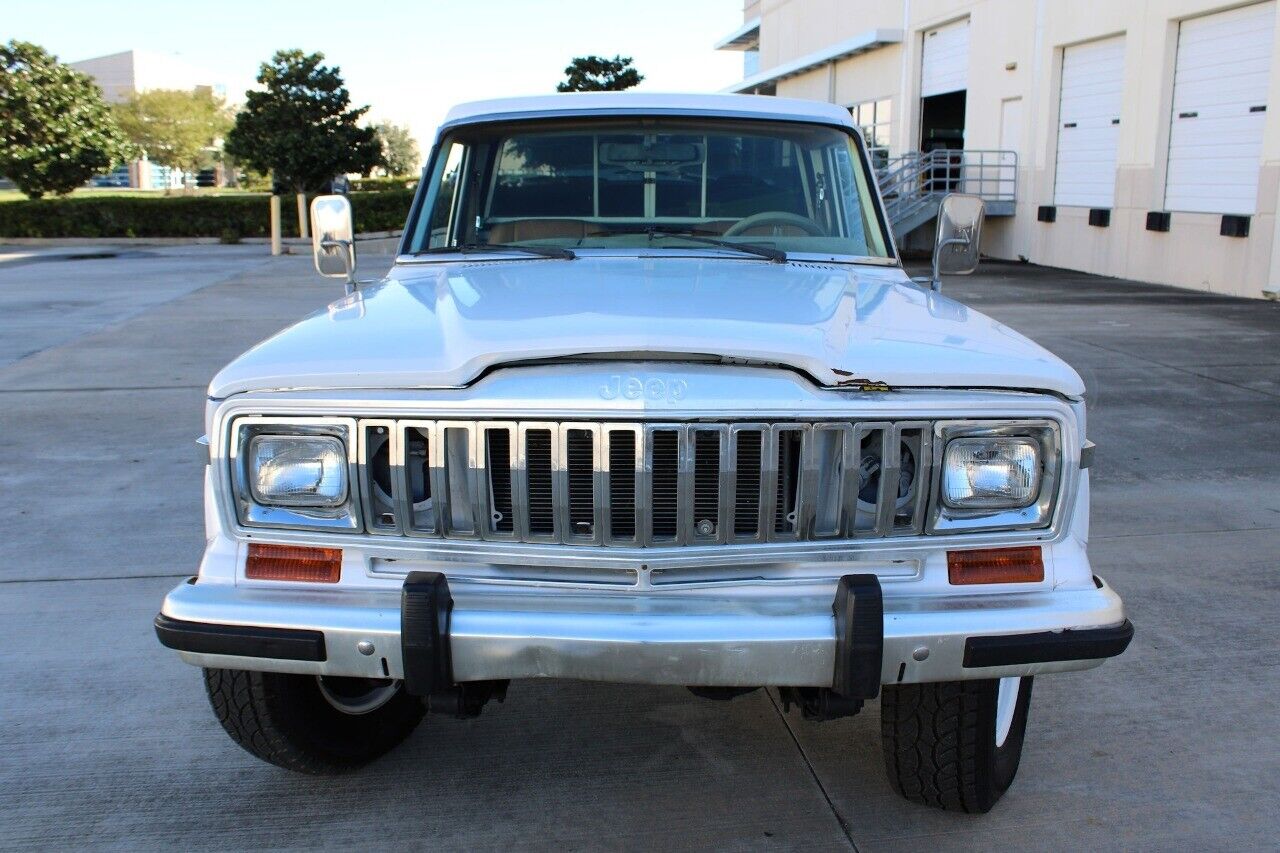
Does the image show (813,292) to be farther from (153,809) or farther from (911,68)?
(911,68)

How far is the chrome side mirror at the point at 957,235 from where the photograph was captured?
13.0 feet

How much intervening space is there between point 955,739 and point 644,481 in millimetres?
1053

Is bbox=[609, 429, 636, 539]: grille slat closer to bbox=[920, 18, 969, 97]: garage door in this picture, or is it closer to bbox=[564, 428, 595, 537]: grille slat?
bbox=[564, 428, 595, 537]: grille slat

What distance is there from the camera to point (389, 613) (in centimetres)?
235

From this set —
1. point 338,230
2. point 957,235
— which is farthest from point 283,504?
point 957,235

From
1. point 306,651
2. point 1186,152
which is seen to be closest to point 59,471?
point 306,651

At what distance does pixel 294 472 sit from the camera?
248cm

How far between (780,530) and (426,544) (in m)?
0.76

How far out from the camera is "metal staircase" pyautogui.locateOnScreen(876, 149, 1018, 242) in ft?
64.9

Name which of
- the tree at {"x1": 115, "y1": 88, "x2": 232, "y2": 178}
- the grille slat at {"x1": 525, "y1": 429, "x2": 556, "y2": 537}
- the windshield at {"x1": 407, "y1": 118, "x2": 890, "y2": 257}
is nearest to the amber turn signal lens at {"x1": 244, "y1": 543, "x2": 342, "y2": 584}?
the grille slat at {"x1": 525, "y1": 429, "x2": 556, "y2": 537}

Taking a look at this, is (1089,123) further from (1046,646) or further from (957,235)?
(1046,646)

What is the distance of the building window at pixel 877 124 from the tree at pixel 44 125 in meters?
17.7

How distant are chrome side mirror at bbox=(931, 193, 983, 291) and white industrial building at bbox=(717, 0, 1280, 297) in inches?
443

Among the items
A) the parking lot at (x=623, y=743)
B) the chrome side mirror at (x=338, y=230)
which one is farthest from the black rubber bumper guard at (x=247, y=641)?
the chrome side mirror at (x=338, y=230)
